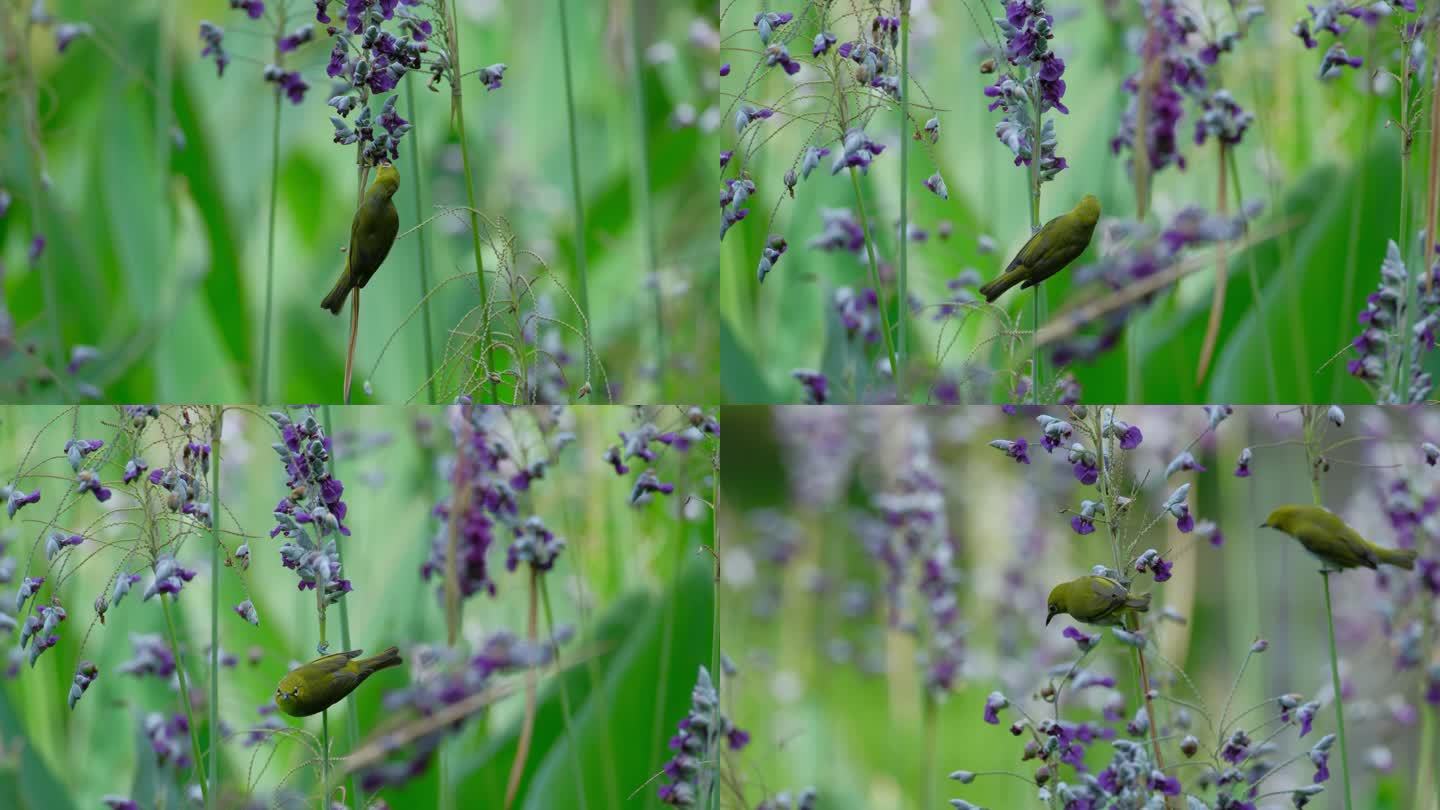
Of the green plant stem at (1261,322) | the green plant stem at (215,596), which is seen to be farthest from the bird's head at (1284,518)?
the green plant stem at (215,596)

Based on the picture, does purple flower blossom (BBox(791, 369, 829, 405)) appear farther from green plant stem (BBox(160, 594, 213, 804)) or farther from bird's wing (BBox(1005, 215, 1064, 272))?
green plant stem (BBox(160, 594, 213, 804))

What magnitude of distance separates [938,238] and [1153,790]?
490mm

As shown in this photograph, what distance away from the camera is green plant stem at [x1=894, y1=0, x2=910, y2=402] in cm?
94

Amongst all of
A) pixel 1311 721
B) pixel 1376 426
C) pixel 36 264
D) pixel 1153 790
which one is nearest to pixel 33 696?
pixel 36 264

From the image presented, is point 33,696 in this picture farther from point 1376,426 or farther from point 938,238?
point 1376,426

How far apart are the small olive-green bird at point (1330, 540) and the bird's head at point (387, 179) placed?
0.79 metres

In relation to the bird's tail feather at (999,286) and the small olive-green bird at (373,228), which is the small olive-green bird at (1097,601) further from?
the small olive-green bird at (373,228)

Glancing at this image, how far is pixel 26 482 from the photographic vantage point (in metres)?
1.04

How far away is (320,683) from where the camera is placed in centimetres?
95

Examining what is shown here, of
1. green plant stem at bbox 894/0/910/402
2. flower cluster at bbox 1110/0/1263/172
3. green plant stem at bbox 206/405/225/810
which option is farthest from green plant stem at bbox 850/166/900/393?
green plant stem at bbox 206/405/225/810

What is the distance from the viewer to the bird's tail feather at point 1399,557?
3.22 feet

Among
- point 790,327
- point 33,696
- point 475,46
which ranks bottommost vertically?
point 33,696

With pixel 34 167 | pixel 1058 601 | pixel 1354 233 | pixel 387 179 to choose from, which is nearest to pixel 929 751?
pixel 1058 601

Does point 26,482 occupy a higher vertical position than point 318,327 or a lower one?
lower
